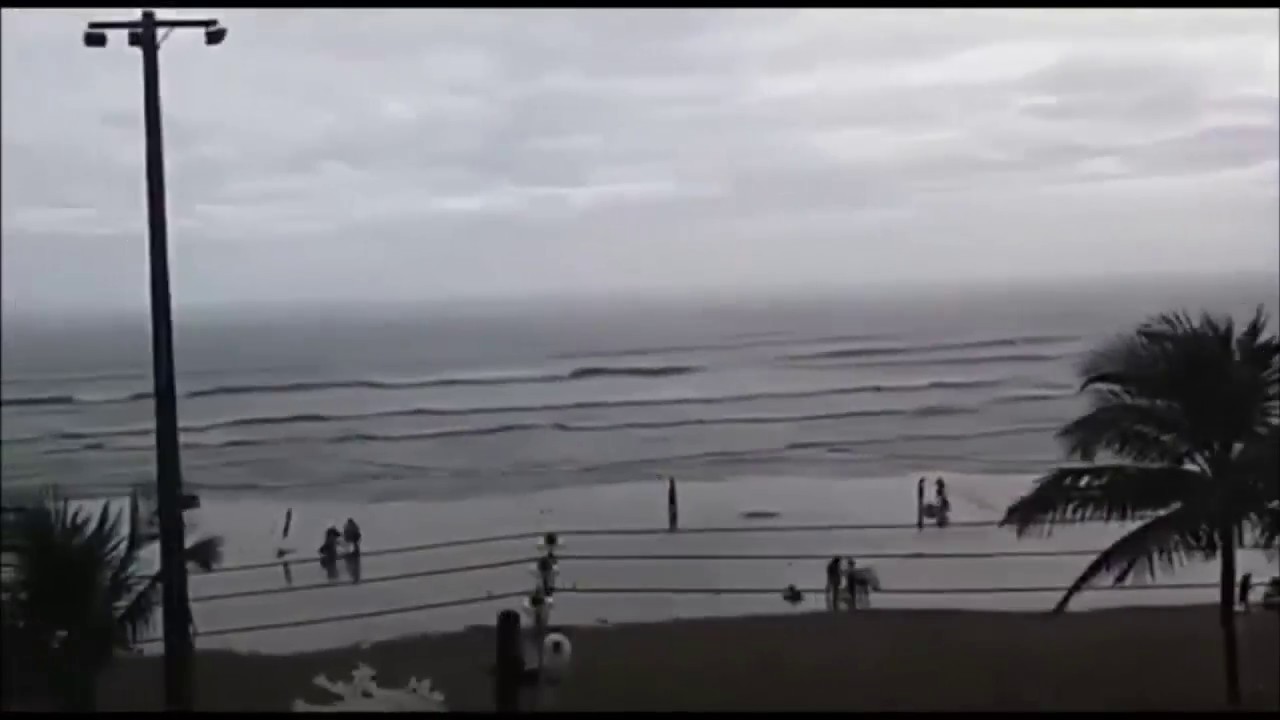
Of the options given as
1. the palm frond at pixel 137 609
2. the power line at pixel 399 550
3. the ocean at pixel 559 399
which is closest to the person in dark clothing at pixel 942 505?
the ocean at pixel 559 399

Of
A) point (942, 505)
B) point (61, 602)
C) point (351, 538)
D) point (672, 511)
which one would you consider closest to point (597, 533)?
point (351, 538)

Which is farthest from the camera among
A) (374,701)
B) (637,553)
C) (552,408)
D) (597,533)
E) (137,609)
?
(552,408)

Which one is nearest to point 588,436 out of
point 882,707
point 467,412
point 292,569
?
point 467,412

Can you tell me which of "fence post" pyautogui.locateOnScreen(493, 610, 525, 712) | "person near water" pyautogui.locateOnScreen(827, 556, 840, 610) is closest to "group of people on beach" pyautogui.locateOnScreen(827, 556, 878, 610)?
"person near water" pyautogui.locateOnScreen(827, 556, 840, 610)

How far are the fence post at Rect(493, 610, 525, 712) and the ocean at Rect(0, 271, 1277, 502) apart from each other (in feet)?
41.7

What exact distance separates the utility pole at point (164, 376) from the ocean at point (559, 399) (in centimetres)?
1112

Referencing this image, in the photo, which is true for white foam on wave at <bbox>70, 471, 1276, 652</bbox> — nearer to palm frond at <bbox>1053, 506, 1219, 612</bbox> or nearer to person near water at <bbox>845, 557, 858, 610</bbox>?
person near water at <bbox>845, 557, 858, 610</bbox>

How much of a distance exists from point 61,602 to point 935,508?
1195cm

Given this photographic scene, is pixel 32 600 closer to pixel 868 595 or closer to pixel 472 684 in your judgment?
pixel 472 684

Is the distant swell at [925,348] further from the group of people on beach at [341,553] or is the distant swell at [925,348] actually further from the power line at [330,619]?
the power line at [330,619]

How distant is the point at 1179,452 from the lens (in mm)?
5121

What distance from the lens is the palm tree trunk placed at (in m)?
4.99

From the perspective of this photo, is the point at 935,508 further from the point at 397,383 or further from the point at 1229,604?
the point at 397,383

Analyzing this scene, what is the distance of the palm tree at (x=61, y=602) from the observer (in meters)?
4.51
